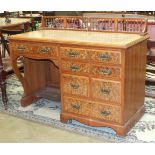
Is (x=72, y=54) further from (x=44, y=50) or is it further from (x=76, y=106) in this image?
(x=76, y=106)

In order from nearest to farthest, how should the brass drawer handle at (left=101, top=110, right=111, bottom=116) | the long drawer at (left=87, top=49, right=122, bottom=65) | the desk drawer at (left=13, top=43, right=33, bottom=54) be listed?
the long drawer at (left=87, top=49, right=122, bottom=65) → the brass drawer handle at (left=101, top=110, right=111, bottom=116) → the desk drawer at (left=13, top=43, right=33, bottom=54)

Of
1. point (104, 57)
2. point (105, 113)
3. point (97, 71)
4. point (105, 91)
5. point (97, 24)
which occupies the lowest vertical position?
point (105, 113)

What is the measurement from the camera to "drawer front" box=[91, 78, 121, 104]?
2.25m

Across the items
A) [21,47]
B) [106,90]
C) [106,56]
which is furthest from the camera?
[21,47]

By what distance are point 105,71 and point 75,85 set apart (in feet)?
1.13

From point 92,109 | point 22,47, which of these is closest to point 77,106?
point 92,109

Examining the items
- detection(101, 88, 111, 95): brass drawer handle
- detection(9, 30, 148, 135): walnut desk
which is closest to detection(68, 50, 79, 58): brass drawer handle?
detection(9, 30, 148, 135): walnut desk

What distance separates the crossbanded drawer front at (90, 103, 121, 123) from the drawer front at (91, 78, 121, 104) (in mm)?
64

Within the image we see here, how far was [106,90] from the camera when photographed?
2303mm

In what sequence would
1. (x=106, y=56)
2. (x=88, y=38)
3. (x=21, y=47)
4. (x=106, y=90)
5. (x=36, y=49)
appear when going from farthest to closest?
(x=21, y=47) → (x=36, y=49) → (x=88, y=38) → (x=106, y=90) → (x=106, y=56)

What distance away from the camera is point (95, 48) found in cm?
222

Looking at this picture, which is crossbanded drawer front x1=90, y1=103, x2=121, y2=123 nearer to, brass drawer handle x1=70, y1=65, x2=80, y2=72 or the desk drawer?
brass drawer handle x1=70, y1=65, x2=80, y2=72

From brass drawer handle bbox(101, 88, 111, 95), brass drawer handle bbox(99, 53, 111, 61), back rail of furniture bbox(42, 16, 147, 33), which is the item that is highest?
back rail of furniture bbox(42, 16, 147, 33)
